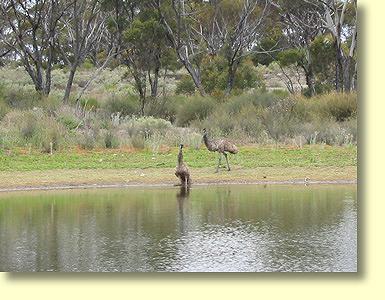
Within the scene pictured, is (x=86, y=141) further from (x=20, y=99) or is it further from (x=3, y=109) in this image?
(x=20, y=99)

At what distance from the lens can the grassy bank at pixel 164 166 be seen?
1852 cm

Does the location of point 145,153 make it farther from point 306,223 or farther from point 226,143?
point 306,223

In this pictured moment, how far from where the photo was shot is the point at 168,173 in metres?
19.3

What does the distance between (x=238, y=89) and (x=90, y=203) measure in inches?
873

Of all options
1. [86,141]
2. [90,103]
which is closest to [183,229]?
[86,141]

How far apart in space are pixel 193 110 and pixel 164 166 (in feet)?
32.0

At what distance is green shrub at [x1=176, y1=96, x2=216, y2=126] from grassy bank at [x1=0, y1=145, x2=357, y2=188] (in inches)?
241

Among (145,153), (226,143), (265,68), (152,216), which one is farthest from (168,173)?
(265,68)

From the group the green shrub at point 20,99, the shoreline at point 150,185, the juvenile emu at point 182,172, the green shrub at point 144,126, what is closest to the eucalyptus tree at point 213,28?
the green shrub at point 20,99

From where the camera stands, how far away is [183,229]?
12133mm

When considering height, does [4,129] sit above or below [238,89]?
below

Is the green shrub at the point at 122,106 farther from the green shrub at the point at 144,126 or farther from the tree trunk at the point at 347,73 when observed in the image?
the tree trunk at the point at 347,73

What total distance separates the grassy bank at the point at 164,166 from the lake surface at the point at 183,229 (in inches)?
45.7
